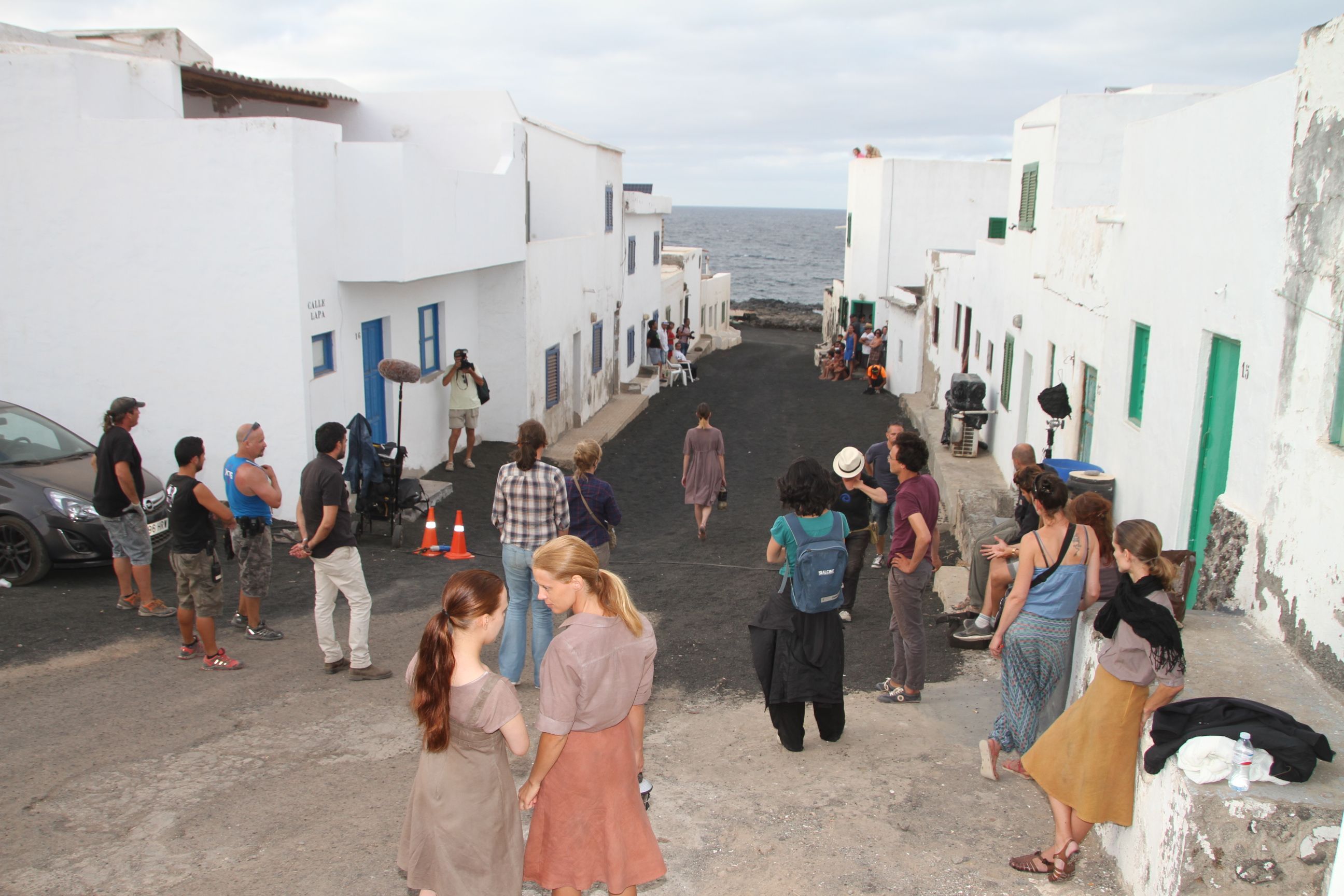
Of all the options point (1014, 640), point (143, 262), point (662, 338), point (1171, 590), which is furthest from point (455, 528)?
point (662, 338)

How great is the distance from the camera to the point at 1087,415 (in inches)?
432

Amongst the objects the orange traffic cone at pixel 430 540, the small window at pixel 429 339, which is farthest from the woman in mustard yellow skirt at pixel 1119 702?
the small window at pixel 429 339

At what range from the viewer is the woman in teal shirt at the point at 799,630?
5.50 metres

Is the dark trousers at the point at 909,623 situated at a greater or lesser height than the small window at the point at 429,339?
lesser

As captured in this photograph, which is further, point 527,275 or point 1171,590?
point 527,275

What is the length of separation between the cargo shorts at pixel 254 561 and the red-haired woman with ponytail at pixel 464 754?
462 cm

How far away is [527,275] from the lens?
1745 cm

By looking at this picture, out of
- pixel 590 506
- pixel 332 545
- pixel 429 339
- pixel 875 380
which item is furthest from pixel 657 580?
pixel 875 380

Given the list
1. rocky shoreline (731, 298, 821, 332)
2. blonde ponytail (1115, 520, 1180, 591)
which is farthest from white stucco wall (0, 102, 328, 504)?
rocky shoreline (731, 298, 821, 332)

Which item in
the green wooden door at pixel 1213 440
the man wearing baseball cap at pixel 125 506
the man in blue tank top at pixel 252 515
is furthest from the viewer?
the man wearing baseball cap at pixel 125 506

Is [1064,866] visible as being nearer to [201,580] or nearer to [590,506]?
[590,506]

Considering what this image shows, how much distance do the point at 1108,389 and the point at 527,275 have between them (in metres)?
10.4

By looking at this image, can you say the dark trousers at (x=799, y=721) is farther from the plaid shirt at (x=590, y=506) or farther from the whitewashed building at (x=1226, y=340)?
the whitewashed building at (x=1226, y=340)

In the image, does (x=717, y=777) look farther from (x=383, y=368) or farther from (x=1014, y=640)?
(x=383, y=368)
